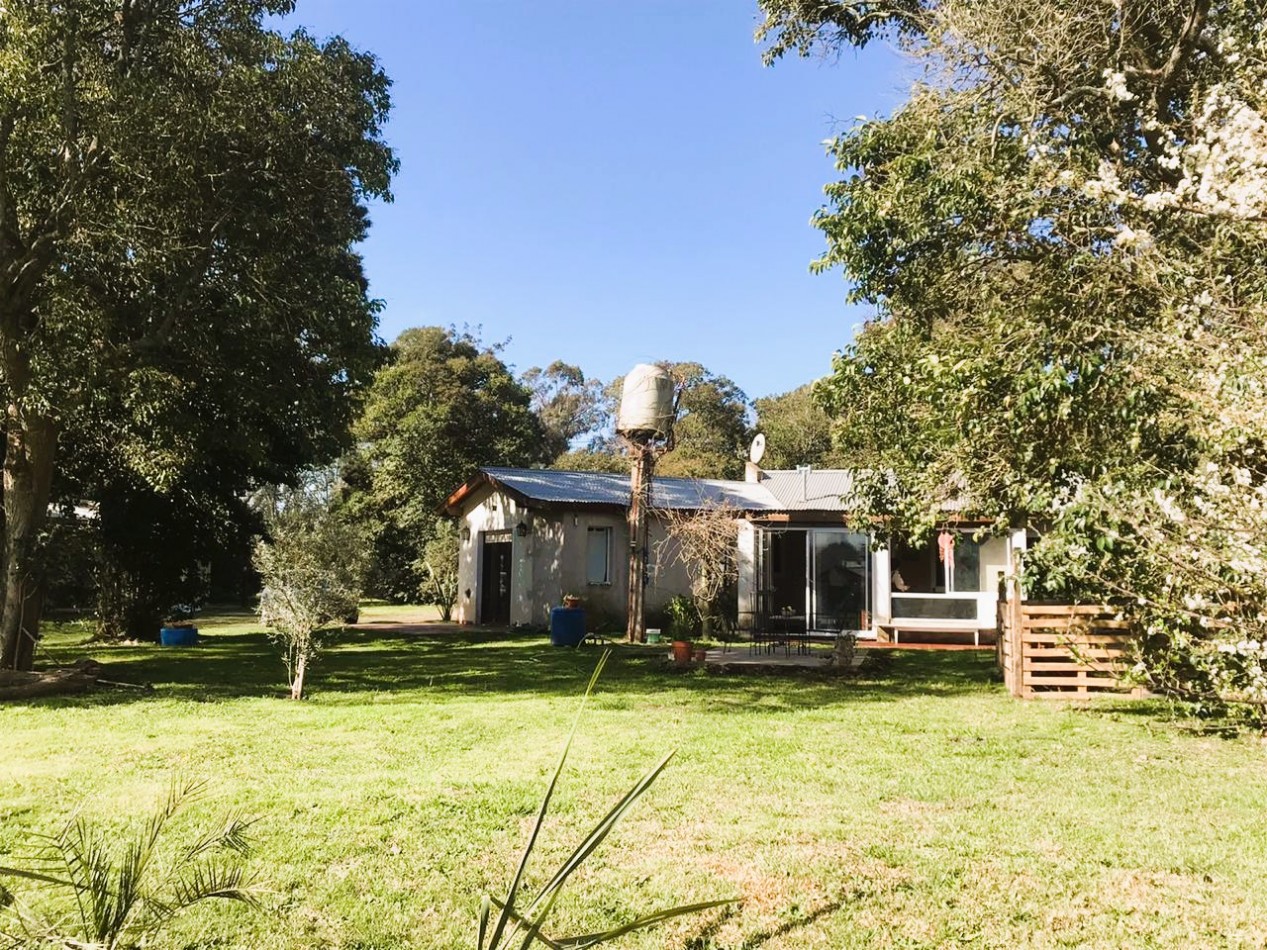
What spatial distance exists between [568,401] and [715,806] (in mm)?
48461

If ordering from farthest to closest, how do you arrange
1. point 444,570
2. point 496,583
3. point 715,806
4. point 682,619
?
point 444,570, point 496,583, point 682,619, point 715,806

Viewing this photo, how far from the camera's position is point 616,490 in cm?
2348

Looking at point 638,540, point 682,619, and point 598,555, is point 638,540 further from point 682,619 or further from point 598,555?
point 598,555

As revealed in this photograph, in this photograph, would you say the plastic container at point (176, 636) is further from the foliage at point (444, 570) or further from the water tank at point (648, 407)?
the water tank at point (648, 407)

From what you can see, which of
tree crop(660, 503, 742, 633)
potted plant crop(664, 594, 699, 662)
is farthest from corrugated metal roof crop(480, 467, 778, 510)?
potted plant crop(664, 594, 699, 662)

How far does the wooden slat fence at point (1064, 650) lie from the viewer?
1048 centimetres

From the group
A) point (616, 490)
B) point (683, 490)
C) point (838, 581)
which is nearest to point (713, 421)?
point (683, 490)

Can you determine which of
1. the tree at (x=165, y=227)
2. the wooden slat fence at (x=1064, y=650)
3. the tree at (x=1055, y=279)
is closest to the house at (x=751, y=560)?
the wooden slat fence at (x=1064, y=650)

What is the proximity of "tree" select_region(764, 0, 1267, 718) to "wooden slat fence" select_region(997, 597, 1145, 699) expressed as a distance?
69 cm

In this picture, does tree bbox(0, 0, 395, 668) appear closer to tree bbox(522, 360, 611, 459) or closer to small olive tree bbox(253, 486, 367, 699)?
small olive tree bbox(253, 486, 367, 699)

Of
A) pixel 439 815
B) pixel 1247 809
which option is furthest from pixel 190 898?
pixel 1247 809

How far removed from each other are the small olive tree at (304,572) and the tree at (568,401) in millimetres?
22213

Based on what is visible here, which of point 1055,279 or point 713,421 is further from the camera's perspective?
point 713,421

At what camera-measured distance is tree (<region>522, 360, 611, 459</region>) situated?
53344 mm
